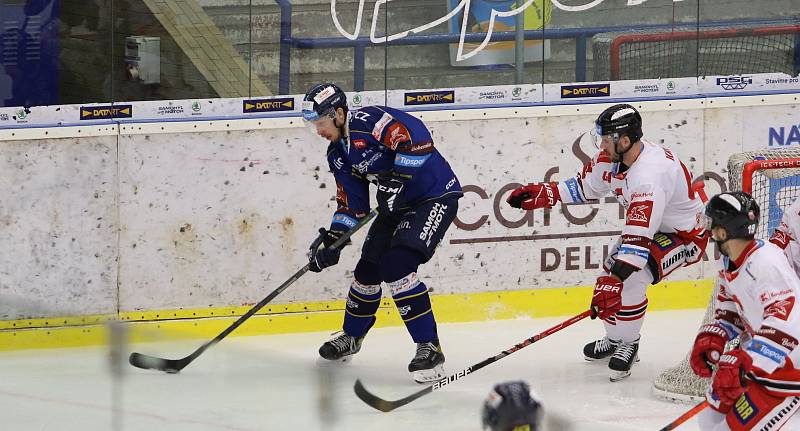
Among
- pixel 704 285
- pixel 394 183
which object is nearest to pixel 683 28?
pixel 704 285

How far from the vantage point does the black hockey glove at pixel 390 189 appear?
5.40 meters

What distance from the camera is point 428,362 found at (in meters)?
5.52

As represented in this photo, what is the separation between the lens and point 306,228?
6465 millimetres

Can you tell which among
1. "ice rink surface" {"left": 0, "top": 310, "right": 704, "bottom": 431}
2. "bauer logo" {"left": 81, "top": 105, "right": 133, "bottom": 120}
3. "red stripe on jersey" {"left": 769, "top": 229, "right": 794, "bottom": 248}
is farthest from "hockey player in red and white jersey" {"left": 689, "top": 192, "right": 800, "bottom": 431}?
"bauer logo" {"left": 81, "top": 105, "right": 133, "bottom": 120}

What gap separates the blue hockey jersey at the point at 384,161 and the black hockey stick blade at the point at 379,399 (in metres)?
1.49

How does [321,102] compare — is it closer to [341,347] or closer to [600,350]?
[341,347]

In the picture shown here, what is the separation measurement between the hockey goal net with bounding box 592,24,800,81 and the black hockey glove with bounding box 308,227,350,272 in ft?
5.92

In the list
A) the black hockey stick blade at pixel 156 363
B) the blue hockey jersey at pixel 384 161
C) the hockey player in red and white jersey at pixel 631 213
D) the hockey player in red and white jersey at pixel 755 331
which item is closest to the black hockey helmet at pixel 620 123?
the hockey player in red and white jersey at pixel 631 213

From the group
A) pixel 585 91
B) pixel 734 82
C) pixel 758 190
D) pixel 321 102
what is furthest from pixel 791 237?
pixel 734 82

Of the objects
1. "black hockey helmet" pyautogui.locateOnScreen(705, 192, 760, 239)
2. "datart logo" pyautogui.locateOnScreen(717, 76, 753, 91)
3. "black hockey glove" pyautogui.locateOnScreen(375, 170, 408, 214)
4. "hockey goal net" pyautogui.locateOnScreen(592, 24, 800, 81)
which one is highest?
"hockey goal net" pyautogui.locateOnScreen(592, 24, 800, 81)

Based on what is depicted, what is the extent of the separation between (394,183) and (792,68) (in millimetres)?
2617

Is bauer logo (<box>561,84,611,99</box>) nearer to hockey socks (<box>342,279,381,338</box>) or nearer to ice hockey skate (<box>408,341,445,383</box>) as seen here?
hockey socks (<box>342,279,381,338</box>)

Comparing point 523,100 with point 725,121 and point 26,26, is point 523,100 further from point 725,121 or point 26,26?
point 26,26

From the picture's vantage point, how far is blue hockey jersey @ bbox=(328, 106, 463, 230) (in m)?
5.39
